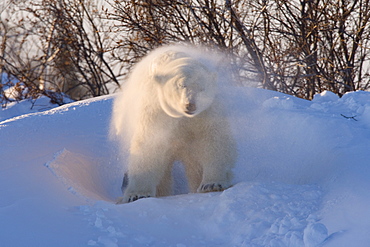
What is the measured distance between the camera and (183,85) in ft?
10.6

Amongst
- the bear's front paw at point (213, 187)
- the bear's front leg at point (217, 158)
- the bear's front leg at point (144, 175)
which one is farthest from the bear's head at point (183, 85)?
the bear's front paw at point (213, 187)

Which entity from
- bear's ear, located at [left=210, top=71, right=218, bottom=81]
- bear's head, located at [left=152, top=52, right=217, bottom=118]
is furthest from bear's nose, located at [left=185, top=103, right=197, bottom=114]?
bear's ear, located at [left=210, top=71, right=218, bottom=81]

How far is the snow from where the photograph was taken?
8.23ft

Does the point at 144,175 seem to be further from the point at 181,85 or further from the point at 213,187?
the point at 181,85

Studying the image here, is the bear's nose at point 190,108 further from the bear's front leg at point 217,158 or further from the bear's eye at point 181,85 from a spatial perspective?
the bear's front leg at point 217,158

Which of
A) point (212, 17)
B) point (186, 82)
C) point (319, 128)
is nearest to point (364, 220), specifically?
point (186, 82)

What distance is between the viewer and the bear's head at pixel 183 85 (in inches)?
127

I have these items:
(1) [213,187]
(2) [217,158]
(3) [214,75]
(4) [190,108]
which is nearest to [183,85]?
(4) [190,108]

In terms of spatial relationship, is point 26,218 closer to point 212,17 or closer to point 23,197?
point 23,197

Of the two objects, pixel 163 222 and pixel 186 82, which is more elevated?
pixel 186 82

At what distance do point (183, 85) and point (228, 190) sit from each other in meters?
0.78

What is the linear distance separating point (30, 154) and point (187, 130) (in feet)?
4.54

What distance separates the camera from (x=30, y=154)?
13.0ft

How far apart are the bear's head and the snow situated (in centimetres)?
39
